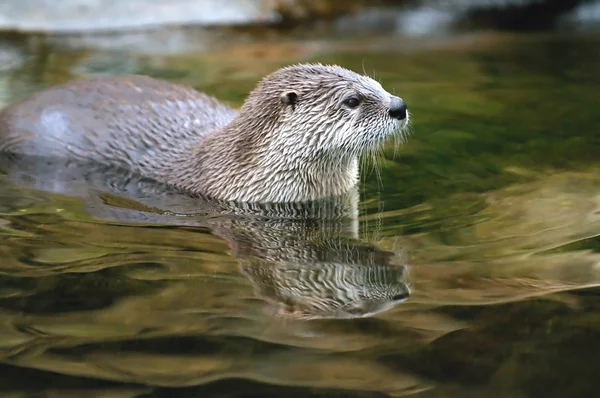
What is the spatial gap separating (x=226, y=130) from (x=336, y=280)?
1992mm

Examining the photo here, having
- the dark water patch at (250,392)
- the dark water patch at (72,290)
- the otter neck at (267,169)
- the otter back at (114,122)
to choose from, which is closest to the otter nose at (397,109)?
the otter neck at (267,169)

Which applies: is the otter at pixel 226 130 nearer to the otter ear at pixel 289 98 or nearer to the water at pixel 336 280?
the otter ear at pixel 289 98

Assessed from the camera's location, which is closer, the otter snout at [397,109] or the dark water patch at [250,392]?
the dark water patch at [250,392]

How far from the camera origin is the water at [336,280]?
2.62m

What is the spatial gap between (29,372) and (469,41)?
7985mm

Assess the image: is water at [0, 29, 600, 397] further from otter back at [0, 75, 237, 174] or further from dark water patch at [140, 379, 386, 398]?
otter back at [0, 75, 237, 174]

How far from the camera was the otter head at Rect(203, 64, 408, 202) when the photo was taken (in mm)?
4836

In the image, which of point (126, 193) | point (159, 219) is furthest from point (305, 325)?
point (126, 193)

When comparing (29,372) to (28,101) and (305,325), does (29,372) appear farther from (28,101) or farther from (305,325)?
(28,101)

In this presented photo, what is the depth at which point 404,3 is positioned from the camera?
1085 cm

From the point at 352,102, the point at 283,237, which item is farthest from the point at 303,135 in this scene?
the point at 283,237

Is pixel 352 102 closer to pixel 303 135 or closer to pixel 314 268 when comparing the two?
pixel 303 135

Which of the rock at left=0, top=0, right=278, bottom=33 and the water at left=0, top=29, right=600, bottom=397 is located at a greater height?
the rock at left=0, top=0, right=278, bottom=33

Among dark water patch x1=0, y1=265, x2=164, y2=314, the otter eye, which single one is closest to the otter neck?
the otter eye
